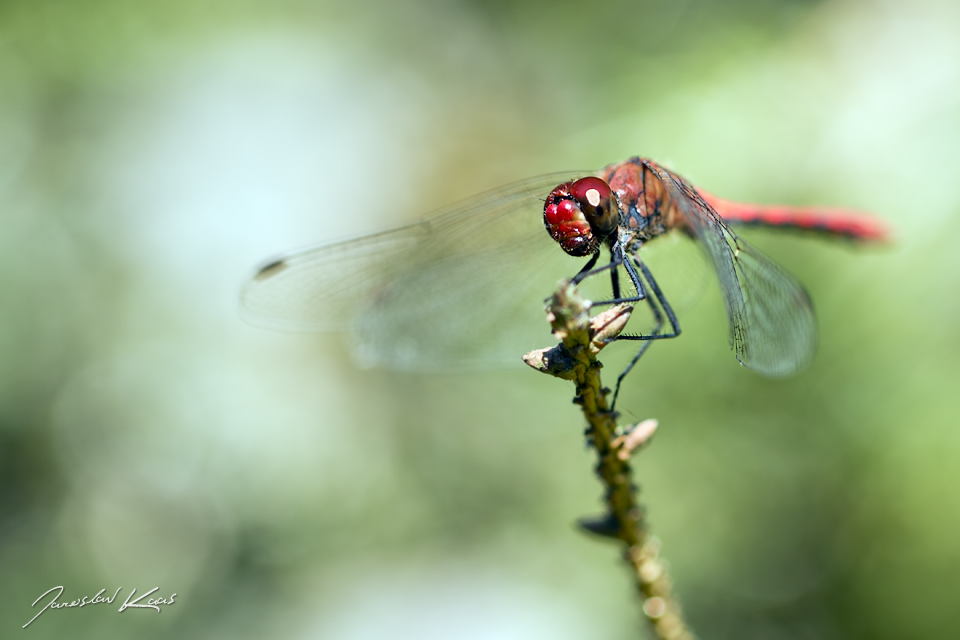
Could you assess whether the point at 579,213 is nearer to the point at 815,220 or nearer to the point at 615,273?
the point at 615,273

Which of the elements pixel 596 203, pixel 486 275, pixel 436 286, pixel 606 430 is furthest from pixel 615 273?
pixel 606 430

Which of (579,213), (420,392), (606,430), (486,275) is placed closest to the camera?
(606,430)

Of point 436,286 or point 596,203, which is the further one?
point 436,286

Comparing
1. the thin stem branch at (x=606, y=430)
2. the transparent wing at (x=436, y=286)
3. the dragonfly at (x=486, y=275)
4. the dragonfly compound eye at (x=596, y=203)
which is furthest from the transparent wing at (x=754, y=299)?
the transparent wing at (x=436, y=286)

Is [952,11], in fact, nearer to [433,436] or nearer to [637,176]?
[637,176]

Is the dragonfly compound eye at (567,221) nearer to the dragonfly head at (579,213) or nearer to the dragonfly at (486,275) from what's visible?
the dragonfly head at (579,213)

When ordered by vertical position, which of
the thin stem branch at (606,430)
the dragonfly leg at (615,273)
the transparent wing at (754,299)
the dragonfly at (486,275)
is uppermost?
the dragonfly at (486,275)
